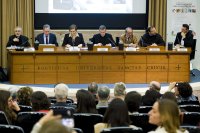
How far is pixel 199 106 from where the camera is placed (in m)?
5.51

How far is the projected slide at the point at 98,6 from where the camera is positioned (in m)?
13.1

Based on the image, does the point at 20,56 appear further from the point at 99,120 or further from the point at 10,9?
the point at 99,120

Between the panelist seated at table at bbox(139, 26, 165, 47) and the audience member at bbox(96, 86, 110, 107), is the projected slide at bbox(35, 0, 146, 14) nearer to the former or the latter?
the panelist seated at table at bbox(139, 26, 165, 47)

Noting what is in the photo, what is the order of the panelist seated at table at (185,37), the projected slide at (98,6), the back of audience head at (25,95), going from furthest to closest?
the projected slide at (98,6)
the panelist seated at table at (185,37)
the back of audience head at (25,95)

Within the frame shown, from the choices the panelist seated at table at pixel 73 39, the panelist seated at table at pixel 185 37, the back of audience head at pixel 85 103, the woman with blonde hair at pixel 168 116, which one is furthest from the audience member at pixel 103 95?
the panelist seated at table at pixel 185 37

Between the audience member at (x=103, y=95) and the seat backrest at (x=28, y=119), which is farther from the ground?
the audience member at (x=103, y=95)

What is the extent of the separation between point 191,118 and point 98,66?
234 inches

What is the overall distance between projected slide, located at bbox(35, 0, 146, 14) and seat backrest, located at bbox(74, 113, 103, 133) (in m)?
8.64

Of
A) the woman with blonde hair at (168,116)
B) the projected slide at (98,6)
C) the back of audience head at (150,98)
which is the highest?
the projected slide at (98,6)

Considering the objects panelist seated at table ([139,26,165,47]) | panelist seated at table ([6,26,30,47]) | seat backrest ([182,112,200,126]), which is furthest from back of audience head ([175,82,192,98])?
panelist seated at table ([6,26,30,47])

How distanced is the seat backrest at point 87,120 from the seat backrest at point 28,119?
0.38 metres

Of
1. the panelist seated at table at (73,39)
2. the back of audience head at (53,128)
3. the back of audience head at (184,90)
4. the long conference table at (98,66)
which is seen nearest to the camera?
the back of audience head at (53,128)

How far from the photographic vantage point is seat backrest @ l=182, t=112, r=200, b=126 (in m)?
4.79

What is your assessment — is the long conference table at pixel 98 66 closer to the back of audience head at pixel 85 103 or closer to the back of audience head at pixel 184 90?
the back of audience head at pixel 184 90
